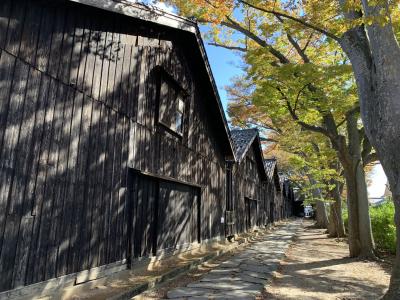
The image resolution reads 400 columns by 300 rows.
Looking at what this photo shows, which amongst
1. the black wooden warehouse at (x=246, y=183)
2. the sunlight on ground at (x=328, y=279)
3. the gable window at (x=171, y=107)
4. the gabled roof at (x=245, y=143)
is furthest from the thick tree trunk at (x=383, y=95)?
the gabled roof at (x=245, y=143)

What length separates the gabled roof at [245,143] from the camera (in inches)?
795

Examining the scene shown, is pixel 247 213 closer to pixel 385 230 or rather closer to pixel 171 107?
pixel 385 230

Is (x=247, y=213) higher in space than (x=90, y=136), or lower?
lower

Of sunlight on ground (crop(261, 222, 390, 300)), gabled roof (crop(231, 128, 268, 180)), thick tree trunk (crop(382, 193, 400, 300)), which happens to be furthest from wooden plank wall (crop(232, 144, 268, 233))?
thick tree trunk (crop(382, 193, 400, 300))

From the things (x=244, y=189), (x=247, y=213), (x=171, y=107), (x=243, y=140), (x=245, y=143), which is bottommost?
(x=247, y=213)

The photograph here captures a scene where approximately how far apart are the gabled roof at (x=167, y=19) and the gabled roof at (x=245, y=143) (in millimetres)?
4480

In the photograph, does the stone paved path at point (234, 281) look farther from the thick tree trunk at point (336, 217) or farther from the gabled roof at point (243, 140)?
the thick tree trunk at point (336, 217)

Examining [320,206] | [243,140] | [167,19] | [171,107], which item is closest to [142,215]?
[171,107]

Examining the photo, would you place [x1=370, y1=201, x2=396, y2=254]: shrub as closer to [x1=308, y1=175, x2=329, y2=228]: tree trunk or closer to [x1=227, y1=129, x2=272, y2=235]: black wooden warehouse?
[x1=227, y1=129, x2=272, y2=235]: black wooden warehouse

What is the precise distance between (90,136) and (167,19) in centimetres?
454

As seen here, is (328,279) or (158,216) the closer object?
(328,279)

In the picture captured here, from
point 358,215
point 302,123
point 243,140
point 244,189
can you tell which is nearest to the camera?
point 302,123

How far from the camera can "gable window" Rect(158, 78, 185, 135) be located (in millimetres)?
10383

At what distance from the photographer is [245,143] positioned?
2177 centimetres
